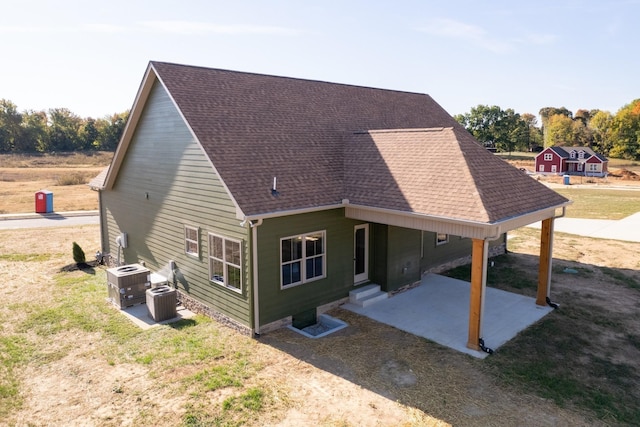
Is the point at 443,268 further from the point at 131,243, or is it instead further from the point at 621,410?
the point at 131,243

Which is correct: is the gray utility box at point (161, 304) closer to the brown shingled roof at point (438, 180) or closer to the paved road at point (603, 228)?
the brown shingled roof at point (438, 180)

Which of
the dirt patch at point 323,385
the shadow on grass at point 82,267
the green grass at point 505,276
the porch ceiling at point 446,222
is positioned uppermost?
the porch ceiling at point 446,222

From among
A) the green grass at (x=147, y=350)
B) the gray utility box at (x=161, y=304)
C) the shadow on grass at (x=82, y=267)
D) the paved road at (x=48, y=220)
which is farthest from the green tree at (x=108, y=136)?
the gray utility box at (x=161, y=304)

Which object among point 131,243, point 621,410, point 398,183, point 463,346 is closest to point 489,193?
point 398,183

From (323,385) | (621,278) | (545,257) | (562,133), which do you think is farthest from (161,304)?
(562,133)

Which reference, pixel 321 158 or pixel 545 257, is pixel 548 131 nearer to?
pixel 545 257

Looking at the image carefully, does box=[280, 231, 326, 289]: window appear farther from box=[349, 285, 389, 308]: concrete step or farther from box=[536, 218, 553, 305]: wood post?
box=[536, 218, 553, 305]: wood post
